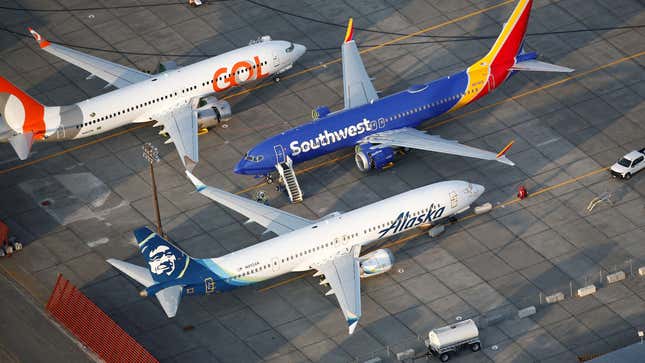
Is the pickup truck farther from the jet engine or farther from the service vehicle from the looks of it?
the jet engine

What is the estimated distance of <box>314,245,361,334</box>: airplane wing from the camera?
93812mm

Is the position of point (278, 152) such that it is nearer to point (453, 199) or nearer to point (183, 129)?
point (183, 129)

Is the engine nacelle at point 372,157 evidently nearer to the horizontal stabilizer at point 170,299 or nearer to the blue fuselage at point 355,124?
the blue fuselage at point 355,124

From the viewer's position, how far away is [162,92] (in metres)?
114

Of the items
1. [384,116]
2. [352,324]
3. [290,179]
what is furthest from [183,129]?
[352,324]

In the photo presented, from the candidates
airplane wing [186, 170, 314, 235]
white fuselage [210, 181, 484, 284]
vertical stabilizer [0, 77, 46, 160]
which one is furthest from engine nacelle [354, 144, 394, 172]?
vertical stabilizer [0, 77, 46, 160]

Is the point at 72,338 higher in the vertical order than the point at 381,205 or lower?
lower

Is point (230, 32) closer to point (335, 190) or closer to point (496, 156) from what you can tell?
point (335, 190)

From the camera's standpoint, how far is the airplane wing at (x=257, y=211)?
333ft

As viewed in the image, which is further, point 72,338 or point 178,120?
point 178,120

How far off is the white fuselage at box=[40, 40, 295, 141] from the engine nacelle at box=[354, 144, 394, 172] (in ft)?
44.2

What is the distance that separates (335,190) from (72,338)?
991 inches

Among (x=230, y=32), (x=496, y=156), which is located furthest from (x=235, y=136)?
(x=496, y=156)

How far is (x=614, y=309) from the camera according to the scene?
98188 mm
